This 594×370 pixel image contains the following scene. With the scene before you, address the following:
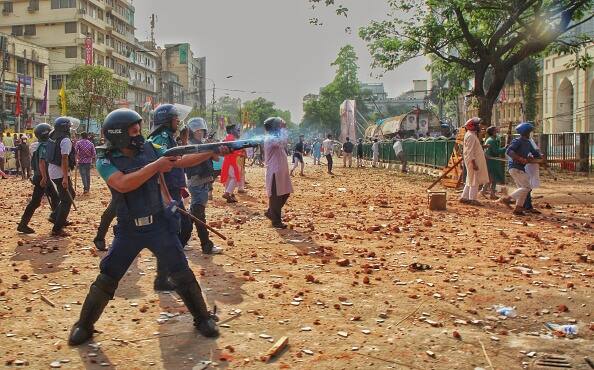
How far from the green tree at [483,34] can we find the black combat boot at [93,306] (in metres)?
17.6

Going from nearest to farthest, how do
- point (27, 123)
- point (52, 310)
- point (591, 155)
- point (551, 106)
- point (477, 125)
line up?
point (52, 310)
point (477, 125)
point (591, 155)
point (27, 123)
point (551, 106)

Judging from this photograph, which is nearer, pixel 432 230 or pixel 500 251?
pixel 500 251

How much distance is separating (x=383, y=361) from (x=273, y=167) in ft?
20.5

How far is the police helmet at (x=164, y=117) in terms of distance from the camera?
671 cm

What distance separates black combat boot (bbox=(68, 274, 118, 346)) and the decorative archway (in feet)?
189

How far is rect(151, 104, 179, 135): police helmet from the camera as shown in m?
6.71

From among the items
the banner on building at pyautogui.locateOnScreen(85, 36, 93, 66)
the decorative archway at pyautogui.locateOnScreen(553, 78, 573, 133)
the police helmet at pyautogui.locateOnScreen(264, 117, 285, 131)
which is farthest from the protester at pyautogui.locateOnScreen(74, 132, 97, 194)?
the banner on building at pyautogui.locateOnScreen(85, 36, 93, 66)

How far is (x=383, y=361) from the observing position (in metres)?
4.41

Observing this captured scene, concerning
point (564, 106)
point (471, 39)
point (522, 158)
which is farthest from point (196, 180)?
point (564, 106)

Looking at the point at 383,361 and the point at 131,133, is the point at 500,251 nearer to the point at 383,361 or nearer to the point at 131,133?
the point at 383,361

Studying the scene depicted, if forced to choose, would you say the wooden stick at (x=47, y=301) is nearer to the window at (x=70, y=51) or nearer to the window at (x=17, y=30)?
the window at (x=70, y=51)

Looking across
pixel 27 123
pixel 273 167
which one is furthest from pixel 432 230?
pixel 27 123

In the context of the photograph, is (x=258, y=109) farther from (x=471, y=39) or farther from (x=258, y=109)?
(x=471, y=39)

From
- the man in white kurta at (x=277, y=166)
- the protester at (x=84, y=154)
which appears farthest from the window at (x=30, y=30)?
the man in white kurta at (x=277, y=166)
